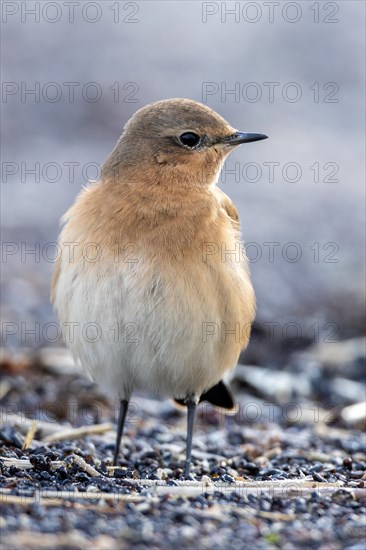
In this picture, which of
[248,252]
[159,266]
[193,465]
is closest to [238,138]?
[159,266]

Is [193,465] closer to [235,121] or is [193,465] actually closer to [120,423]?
[120,423]

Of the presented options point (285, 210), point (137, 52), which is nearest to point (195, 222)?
point (285, 210)

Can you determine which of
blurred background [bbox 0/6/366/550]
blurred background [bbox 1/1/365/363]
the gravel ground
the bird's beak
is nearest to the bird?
the bird's beak

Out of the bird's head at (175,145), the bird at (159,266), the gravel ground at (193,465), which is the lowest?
the gravel ground at (193,465)

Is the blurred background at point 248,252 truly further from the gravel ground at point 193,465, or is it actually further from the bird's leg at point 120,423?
the bird's leg at point 120,423

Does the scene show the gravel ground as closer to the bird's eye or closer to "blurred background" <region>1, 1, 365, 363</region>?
"blurred background" <region>1, 1, 365, 363</region>

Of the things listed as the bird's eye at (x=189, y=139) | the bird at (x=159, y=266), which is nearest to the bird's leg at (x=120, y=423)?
the bird at (x=159, y=266)

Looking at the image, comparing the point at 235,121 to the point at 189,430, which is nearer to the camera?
the point at 189,430
